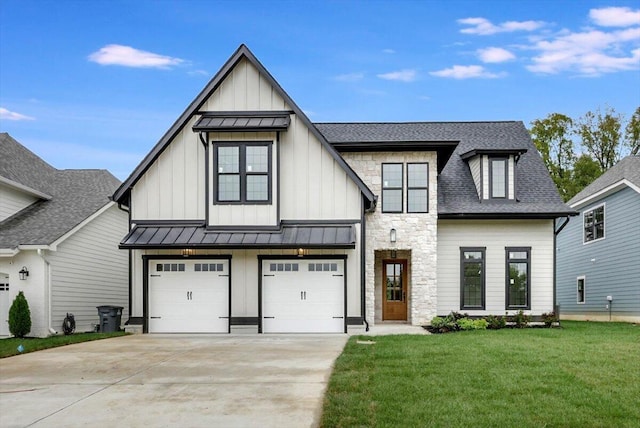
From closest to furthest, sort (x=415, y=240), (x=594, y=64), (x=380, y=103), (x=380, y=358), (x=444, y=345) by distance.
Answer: (x=380, y=358) → (x=444, y=345) → (x=415, y=240) → (x=380, y=103) → (x=594, y=64)

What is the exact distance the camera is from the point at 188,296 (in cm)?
2050

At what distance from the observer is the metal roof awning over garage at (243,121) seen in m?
19.6

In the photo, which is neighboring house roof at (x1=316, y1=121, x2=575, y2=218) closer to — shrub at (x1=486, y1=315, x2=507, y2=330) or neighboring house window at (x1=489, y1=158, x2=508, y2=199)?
neighboring house window at (x1=489, y1=158, x2=508, y2=199)

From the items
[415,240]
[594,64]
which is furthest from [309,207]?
[594,64]

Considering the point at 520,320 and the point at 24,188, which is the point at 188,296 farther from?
the point at 520,320

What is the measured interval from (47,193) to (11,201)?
73.5 inches

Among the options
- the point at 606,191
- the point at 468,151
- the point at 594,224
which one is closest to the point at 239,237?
the point at 468,151

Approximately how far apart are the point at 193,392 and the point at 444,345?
6.74 meters

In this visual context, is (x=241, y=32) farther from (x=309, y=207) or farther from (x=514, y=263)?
(x=514, y=263)

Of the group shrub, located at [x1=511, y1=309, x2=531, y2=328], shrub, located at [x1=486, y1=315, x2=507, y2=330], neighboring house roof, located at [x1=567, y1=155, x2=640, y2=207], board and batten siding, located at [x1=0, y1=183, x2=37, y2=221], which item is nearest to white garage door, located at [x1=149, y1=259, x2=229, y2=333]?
board and batten siding, located at [x1=0, y1=183, x2=37, y2=221]

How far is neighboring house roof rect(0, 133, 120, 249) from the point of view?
21281 millimetres

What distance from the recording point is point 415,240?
71.4 feet

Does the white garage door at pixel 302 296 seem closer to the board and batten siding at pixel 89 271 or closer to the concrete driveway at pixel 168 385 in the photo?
the concrete driveway at pixel 168 385

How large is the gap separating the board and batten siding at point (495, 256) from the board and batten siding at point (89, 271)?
11704mm
